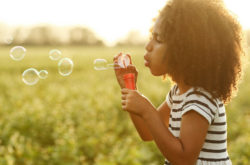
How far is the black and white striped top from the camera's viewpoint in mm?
1756

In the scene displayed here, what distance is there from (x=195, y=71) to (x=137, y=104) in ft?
1.06

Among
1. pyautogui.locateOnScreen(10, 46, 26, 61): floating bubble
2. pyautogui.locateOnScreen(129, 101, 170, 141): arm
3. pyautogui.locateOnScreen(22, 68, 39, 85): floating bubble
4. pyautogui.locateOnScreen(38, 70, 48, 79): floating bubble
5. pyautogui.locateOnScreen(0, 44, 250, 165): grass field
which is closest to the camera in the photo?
pyautogui.locateOnScreen(129, 101, 170, 141): arm

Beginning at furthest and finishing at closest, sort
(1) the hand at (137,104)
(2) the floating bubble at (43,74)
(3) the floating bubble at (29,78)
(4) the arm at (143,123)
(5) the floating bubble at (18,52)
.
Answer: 1. (5) the floating bubble at (18,52)
2. (3) the floating bubble at (29,78)
3. (2) the floating bubble at (43,74)
4. (4) the arm at (143,123)
5. (1) the hand at (137,104)

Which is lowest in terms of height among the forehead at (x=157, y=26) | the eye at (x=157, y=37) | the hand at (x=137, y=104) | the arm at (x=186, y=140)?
the arm at (x=186, y=140)

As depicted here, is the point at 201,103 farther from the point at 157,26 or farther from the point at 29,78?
the point at 29,78

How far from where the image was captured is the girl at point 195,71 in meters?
1.72

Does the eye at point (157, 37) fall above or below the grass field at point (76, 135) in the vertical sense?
above

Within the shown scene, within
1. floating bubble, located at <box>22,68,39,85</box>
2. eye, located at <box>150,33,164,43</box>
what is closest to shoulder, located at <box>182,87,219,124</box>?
eye, located at <box>150,33,164,43</box>

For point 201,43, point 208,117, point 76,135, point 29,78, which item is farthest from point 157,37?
point 76,135

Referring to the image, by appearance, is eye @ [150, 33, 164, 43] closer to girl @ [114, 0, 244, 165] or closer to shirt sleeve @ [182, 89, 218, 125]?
girl @ [114, 0, 244, 165]

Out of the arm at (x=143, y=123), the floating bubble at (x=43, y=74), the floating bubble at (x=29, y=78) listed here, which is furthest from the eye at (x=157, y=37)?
the floating bubble at (x=29, y=78)

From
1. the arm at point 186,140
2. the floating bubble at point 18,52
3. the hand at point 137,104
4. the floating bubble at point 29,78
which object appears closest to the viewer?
the arm at point 186,140

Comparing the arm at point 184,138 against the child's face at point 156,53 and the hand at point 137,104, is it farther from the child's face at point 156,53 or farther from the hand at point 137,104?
the child's face at point 156,53

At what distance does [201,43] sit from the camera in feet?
5.67
